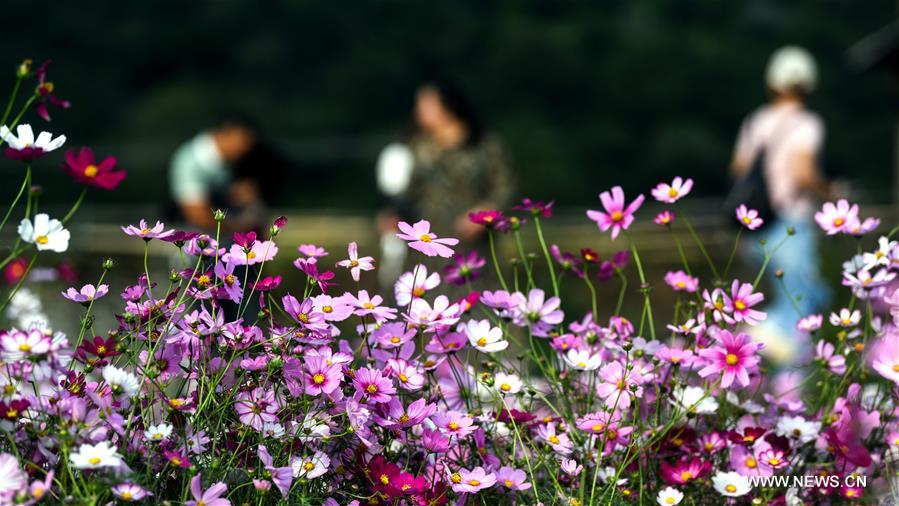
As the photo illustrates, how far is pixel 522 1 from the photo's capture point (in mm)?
27766

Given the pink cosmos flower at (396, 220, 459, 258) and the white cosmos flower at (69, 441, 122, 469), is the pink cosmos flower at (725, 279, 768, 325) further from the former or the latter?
the white cosmos flower at (69, 441, 122, 469)

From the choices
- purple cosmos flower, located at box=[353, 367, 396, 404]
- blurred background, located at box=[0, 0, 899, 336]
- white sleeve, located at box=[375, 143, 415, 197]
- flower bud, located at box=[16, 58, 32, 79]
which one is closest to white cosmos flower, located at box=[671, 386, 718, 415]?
purple cosmos flower, located at box=[353, 367, 396, 404]

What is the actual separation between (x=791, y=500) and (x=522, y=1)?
26.7 metres

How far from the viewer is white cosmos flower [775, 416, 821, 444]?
1822 mm

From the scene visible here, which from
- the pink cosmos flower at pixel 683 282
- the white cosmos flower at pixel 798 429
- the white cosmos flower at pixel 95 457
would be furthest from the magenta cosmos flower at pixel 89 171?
the white cosmos flower at pixel 798 429

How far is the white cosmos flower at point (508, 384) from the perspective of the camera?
1726 millimetres

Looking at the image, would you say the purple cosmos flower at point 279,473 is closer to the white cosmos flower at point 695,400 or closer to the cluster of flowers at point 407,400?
the cluster of flowers at point 407,400

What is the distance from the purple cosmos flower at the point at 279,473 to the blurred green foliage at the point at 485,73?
2141 centimetres

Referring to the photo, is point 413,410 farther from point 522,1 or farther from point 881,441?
point 522,1

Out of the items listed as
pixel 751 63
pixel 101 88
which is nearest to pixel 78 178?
pixel 101 88

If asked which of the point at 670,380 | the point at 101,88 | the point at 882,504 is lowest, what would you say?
the point at 882,504

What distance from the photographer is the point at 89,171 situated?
1.51 meters

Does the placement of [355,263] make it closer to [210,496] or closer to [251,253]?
[251,253]

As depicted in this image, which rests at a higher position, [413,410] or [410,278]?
[410,278]
